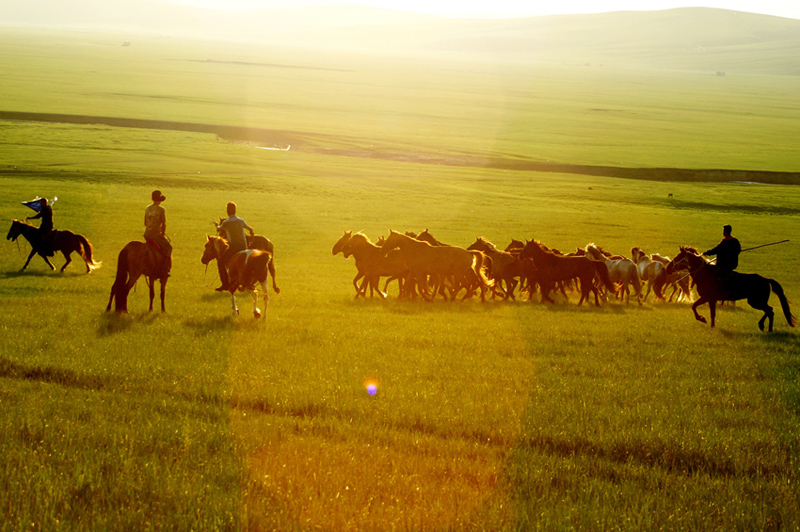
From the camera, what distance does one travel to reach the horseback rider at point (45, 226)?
20.8 meters

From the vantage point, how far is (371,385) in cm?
1096

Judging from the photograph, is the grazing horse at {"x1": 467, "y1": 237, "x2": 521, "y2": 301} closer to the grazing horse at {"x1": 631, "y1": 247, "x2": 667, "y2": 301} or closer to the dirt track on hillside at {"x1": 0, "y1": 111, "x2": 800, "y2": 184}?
the grazing horse at {"x1": 631, "y1": 247, "x2": 667, "y2": 301}

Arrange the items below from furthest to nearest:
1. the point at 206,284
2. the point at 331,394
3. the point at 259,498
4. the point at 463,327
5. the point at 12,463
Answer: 1. the point at 206,284
2. the point at 463,327
3. the point at 331,394
4. the point at 12,463
5. the point at 259,498

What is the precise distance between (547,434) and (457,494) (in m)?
2.26

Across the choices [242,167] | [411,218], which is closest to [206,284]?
[411,218]

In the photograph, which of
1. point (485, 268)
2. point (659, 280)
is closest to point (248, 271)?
point (485, 268)

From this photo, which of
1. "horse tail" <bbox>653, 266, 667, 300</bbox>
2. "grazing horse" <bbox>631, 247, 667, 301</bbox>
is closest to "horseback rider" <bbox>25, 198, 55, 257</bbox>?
"grazing horse" <bbox>631, 247, 667, 301</bbox>

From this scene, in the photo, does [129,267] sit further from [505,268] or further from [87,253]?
[505,268]

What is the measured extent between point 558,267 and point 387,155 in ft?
181

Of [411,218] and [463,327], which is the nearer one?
[463,327]

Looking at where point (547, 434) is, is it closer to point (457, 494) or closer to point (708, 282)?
point (457, 494)

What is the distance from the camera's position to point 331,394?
10.3 meters

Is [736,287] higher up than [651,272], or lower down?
lower down

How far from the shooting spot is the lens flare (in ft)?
34.7
